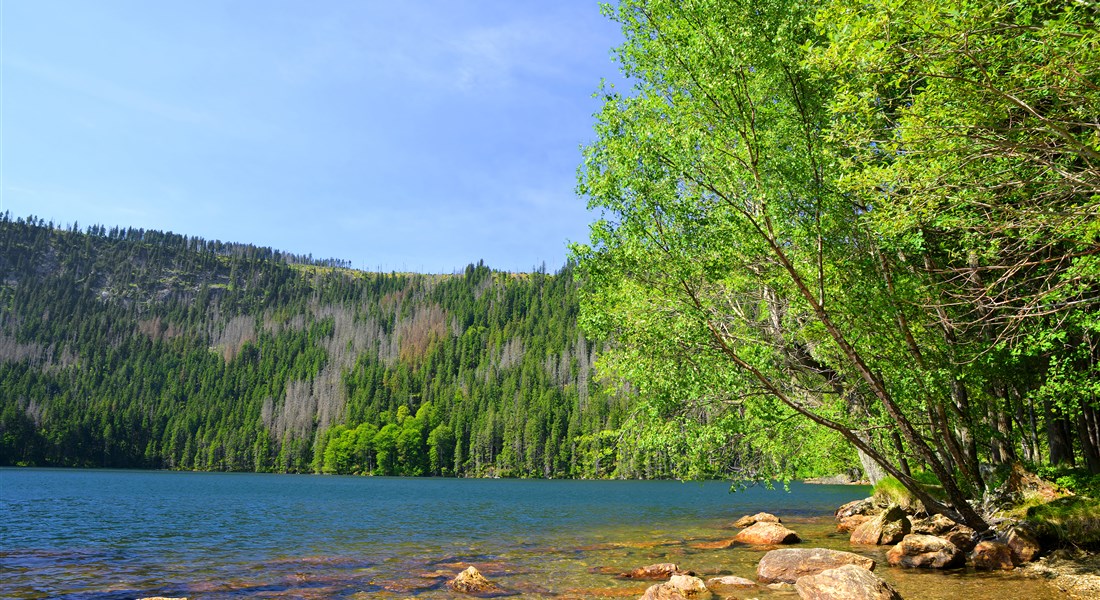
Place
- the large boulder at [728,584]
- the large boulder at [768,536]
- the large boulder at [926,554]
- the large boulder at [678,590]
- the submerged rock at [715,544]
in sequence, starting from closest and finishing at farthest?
the large boulder at [678,590]
the large boulder at [728,584]
the large boulder at [926,554]
the submerged rock at [715,544]
the large boulder at [768,536]

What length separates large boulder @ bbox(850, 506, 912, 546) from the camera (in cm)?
2456

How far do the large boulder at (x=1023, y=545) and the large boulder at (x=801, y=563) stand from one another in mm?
3551

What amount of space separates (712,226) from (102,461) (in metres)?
194

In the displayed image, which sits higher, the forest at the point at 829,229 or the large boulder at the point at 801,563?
the forest at the point at 829,229

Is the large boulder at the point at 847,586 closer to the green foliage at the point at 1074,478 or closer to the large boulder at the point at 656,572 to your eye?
the large boulder at the point at 656,572

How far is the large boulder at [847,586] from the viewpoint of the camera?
14258 mm

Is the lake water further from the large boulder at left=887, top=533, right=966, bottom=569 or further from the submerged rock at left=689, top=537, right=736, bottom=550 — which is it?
the large boulder at left=887, top=533, right=966, bottom=569

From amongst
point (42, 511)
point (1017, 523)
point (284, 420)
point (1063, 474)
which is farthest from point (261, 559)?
point (284, 420)

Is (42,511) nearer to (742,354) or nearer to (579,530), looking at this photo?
(579,530)

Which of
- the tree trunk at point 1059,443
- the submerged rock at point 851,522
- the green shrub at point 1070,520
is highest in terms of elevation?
the tree trunk at point 1059,443

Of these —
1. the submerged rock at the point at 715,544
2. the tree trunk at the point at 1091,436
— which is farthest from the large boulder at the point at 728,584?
the tree trunk at the point at 1091,436

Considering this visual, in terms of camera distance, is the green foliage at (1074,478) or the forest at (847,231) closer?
the forest at (847,231)

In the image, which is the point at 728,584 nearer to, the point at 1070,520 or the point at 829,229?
the point at 1070,520

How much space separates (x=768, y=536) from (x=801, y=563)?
929cm
